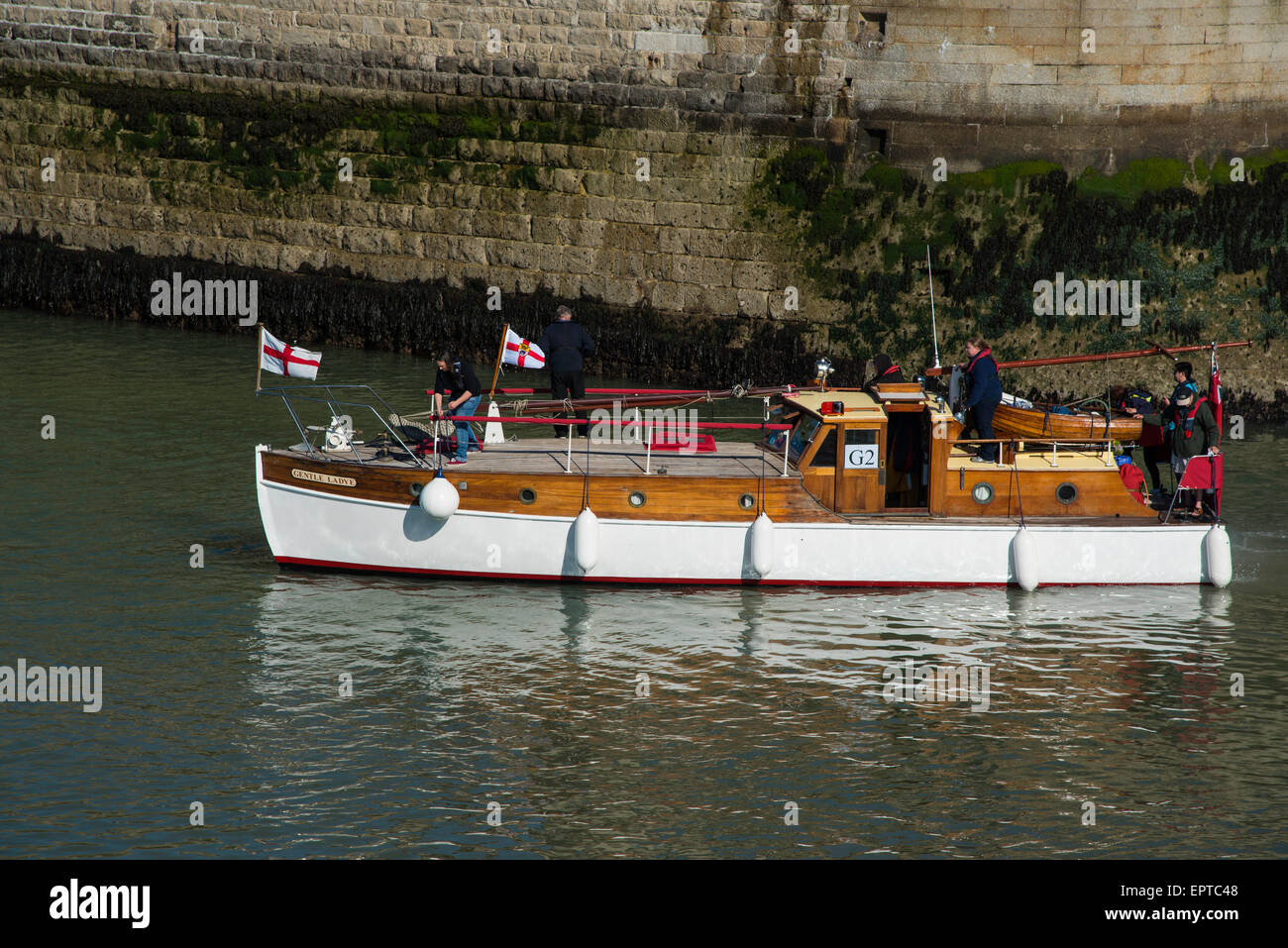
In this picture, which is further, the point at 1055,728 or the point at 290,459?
the point at 290,459

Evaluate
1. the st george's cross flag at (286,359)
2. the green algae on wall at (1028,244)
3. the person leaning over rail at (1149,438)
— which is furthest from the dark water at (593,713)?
the green algae on wall at (1028,244)

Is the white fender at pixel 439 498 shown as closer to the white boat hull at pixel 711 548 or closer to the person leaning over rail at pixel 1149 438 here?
the white boat hull at pixel 711 548

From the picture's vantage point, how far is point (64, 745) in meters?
10.4

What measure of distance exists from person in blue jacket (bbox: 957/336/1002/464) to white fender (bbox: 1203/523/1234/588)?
2122 mm

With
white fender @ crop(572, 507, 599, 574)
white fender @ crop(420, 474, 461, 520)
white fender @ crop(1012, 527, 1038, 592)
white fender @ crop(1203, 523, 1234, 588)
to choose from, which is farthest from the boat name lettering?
white fender @ crop(1203, 523, 1234, 588)

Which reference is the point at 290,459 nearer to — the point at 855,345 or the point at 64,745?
the point at 64,745

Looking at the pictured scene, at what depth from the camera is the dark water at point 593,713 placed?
954 centimetres

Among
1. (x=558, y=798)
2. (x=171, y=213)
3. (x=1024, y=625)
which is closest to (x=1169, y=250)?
(x=1024, y=625)

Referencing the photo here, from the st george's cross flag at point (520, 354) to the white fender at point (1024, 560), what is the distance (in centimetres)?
506

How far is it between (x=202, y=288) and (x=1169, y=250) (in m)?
16.0

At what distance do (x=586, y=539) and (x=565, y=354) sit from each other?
3.25 meters

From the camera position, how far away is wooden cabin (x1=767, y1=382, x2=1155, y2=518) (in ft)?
44.7

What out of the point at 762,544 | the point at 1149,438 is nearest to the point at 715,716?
the point at 762,544

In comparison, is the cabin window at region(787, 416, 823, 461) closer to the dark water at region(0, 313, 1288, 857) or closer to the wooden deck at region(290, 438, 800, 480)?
the wooden deck at region(290, 438, 800, 480)
